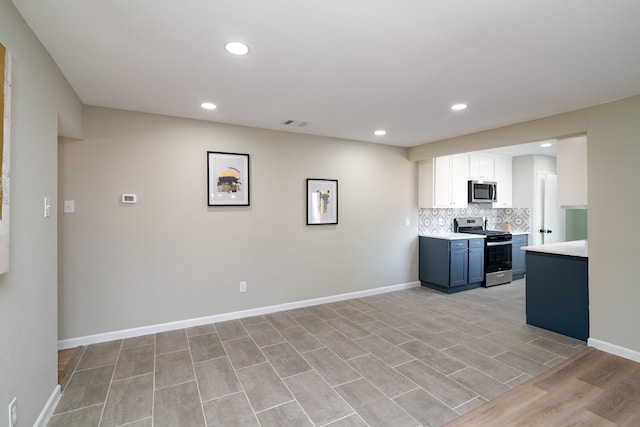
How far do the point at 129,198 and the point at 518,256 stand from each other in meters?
6.47

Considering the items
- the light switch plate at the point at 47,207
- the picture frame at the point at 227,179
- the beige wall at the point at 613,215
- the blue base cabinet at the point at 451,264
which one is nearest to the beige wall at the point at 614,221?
the beige wall at the point at 613,215

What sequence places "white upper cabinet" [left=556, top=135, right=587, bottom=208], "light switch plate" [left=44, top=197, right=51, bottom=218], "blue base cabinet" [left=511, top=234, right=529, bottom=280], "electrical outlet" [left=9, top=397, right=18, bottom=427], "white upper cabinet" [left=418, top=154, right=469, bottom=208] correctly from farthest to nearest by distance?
"blue base cabinet" [left=511, top=234, right=529, bottom=280] → "white upper cabinet" [left=418, top=154, right=469, bottom=208] → "white upper cabinet" [left=556, top=135, right=587, bottom=208] → "light switch plate" [left=44, top=197, right=51, bottom=218] → "electrical outlet" [left=9, top=397, right=18, bottom=427]

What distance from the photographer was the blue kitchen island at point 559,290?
3152 mm

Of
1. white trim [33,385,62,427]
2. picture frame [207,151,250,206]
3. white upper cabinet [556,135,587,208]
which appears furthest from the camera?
picture frame [207,151,250,206]

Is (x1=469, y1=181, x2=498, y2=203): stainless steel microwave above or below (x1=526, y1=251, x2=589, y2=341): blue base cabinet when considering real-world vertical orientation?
above

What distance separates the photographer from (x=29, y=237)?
1.79m

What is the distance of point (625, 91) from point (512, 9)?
1987 mm

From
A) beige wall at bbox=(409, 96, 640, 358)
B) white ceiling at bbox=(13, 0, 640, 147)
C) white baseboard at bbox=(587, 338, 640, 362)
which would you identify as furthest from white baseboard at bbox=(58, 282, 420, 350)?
beige wall at bbox=(409, 96, 640, 358)

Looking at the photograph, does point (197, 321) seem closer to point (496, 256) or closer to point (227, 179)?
point (227, 179)

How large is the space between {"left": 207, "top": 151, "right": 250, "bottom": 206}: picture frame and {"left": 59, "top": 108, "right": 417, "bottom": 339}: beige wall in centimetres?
8

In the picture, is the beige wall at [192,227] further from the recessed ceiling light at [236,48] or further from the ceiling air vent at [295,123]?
the recessed ceiling light at [236,48]

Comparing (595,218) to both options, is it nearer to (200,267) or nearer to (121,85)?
(200,267)

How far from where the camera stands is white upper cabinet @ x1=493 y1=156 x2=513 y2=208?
5957 mm

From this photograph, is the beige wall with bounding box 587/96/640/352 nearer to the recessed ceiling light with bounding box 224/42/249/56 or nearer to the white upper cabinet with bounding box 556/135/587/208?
the white upper cabinet with bounding box 556/135/587/208
